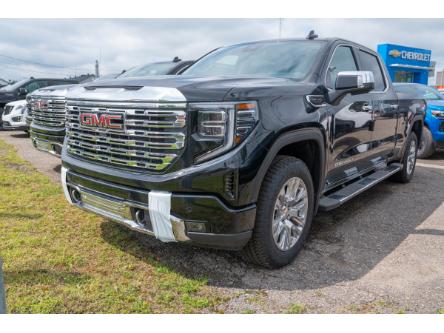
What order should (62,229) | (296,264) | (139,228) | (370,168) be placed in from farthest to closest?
(370,168), (62,229), (296,264), (139,228)

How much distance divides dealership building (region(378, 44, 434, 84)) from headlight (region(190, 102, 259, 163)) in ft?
70.7

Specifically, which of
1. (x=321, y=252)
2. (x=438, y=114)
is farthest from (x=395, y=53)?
(x=321, y=252)

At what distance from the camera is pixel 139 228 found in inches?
106

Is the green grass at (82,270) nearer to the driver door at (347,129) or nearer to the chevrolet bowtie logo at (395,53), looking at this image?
the driver door at (347,129)

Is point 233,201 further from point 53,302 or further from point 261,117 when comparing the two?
point 53,302

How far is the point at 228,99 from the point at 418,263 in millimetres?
2151

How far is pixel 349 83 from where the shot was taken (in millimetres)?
3271

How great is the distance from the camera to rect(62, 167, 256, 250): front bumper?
2479mm

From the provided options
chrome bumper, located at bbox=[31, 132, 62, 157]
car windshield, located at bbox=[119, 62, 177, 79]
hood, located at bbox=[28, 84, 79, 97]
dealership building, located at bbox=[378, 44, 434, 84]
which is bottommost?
chrome bumper, located at bbox=[31, 132, 62, 157]

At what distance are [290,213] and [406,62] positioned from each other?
23.8m

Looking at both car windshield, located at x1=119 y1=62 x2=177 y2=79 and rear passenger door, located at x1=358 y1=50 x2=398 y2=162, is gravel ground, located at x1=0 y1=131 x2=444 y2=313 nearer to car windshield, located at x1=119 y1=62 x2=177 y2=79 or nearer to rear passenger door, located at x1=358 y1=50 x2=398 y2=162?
rear passenger door, located at x1=358 y1=50 x2=398 y2=162

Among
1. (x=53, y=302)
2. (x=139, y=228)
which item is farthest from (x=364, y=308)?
(x=53, y=302)

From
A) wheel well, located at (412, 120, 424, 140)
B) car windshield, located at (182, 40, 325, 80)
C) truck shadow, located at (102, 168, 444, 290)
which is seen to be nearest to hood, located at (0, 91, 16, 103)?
car windshield, located at (182, 40, 325, 80)

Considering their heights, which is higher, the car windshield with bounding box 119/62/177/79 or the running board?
the car windshield with bounding box 119/62/177/79
